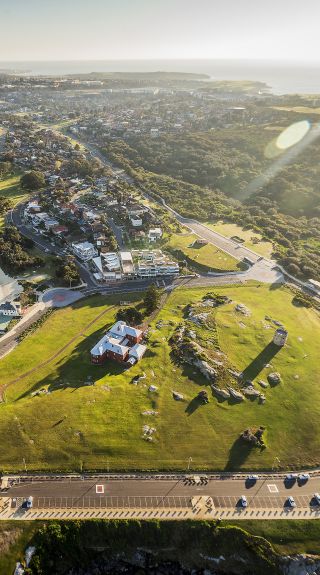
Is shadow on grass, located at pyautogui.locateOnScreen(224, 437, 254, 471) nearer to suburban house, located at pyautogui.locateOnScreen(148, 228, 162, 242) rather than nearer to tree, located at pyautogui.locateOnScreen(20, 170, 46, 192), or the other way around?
suburban house, located at pyautogui.locateOnScreen(148, 228, 162, 242)

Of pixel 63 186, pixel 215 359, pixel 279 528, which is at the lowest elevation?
pixel 279 528

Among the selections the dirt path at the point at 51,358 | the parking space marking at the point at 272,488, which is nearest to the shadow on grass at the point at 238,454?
the parking space marking at the point at 272,488

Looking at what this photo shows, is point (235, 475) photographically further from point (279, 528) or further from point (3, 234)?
point (3, 234)

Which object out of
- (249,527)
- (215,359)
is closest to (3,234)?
(215,359)

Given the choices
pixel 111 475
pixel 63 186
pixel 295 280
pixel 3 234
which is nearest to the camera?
pixel 111 475

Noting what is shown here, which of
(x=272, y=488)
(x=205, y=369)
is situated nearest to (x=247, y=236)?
(x=205, y=369)

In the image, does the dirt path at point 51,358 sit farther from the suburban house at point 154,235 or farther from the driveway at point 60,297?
the suburban house at point 154,235
